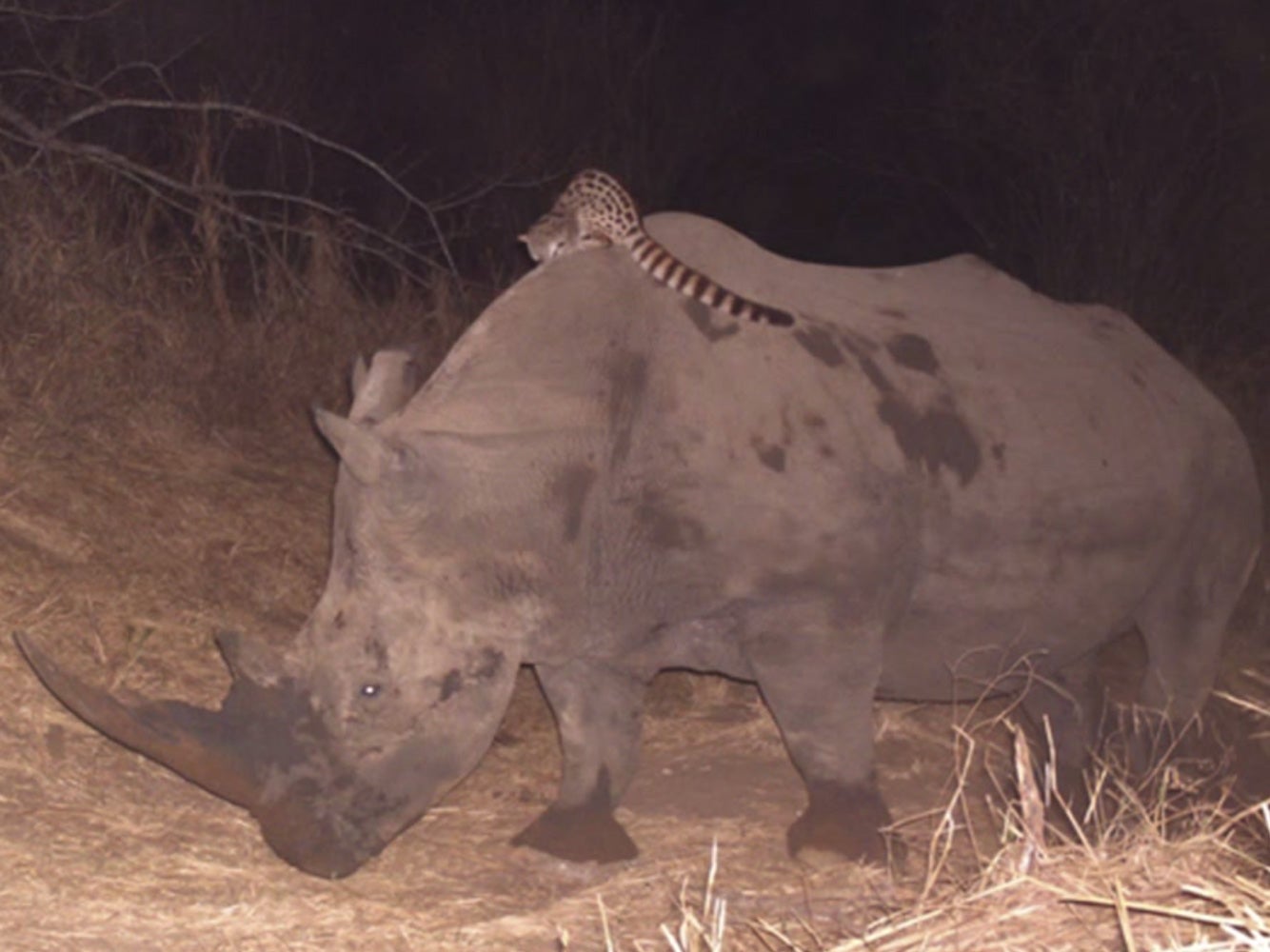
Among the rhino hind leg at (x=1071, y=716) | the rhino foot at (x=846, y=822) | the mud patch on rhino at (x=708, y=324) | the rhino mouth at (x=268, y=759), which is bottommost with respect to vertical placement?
the rhino hind leg at (x=1071, y=716)

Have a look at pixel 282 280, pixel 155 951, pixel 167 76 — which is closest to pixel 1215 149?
pixel 167 76

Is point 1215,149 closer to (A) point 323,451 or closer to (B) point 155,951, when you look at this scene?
(A) point 323,451

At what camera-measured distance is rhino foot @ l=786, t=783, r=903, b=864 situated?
562 centimetres

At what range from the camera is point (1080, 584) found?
636 cm

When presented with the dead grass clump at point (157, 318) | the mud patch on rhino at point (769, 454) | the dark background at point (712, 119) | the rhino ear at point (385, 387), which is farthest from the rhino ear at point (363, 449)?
the dark background at point (712, 119)

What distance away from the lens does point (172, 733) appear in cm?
494

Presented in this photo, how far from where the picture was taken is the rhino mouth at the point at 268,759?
4918mm

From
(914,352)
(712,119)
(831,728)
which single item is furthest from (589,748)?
(712,119)

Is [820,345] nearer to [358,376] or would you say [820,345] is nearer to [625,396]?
[625,396]

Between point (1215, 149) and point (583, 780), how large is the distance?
530 inches

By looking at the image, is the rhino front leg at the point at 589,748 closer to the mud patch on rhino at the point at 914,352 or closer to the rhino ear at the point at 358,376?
the rhino ear at the point at 358,376

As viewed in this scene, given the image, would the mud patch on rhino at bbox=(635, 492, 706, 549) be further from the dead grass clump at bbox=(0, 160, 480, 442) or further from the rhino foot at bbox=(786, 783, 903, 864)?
the dead grass clump at bbox=(0, 160, 480, 442)

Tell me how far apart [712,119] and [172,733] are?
49.6 ft

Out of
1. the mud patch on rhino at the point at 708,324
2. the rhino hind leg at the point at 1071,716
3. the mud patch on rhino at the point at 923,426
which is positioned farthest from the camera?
the rhino hind leg at the point at 1071,716
